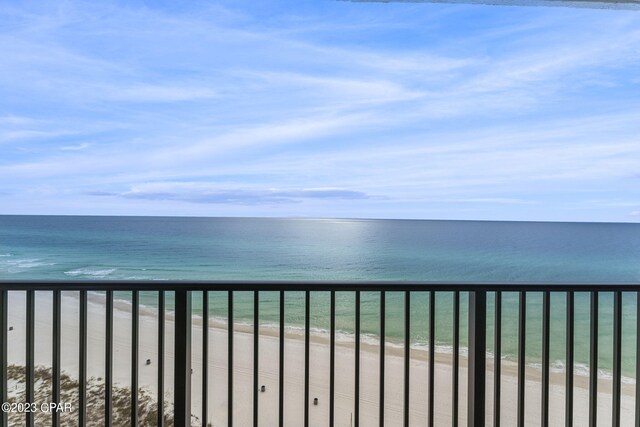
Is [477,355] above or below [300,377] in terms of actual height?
above

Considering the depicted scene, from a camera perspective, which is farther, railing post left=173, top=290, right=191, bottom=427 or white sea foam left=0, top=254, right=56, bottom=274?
white sea foam left=0, top=254, right=56, bottom=274

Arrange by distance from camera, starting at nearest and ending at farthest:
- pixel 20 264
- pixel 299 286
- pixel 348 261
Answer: pixel 299 286 → pixel 20 264 → pixel 348 261

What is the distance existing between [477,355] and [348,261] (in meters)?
16.8

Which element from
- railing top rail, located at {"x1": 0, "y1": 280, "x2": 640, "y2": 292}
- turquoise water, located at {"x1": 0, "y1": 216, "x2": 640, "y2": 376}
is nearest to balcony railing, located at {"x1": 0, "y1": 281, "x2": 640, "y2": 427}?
railing top rail, located at {"x1": 0, "y1": 280, "x2": 640, "y2": 292}

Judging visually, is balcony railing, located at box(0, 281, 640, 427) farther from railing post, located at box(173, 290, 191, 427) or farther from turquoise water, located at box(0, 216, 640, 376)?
turquoise water, located at box(0, 216, 640, 376)

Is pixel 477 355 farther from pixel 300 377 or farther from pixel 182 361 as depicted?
pixel 300 377

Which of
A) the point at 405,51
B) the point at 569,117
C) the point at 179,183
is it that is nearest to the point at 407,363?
the point at 405,51

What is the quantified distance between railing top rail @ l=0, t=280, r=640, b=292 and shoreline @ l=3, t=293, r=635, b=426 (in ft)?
5.71

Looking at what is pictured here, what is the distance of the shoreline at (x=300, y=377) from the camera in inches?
166

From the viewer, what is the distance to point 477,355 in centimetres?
168

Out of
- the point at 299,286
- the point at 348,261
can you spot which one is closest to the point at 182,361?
the point at 299,286

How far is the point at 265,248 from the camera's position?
67.4ft

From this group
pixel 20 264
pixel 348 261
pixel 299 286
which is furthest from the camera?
pixel 348 261

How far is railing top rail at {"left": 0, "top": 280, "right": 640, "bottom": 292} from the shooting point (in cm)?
154
